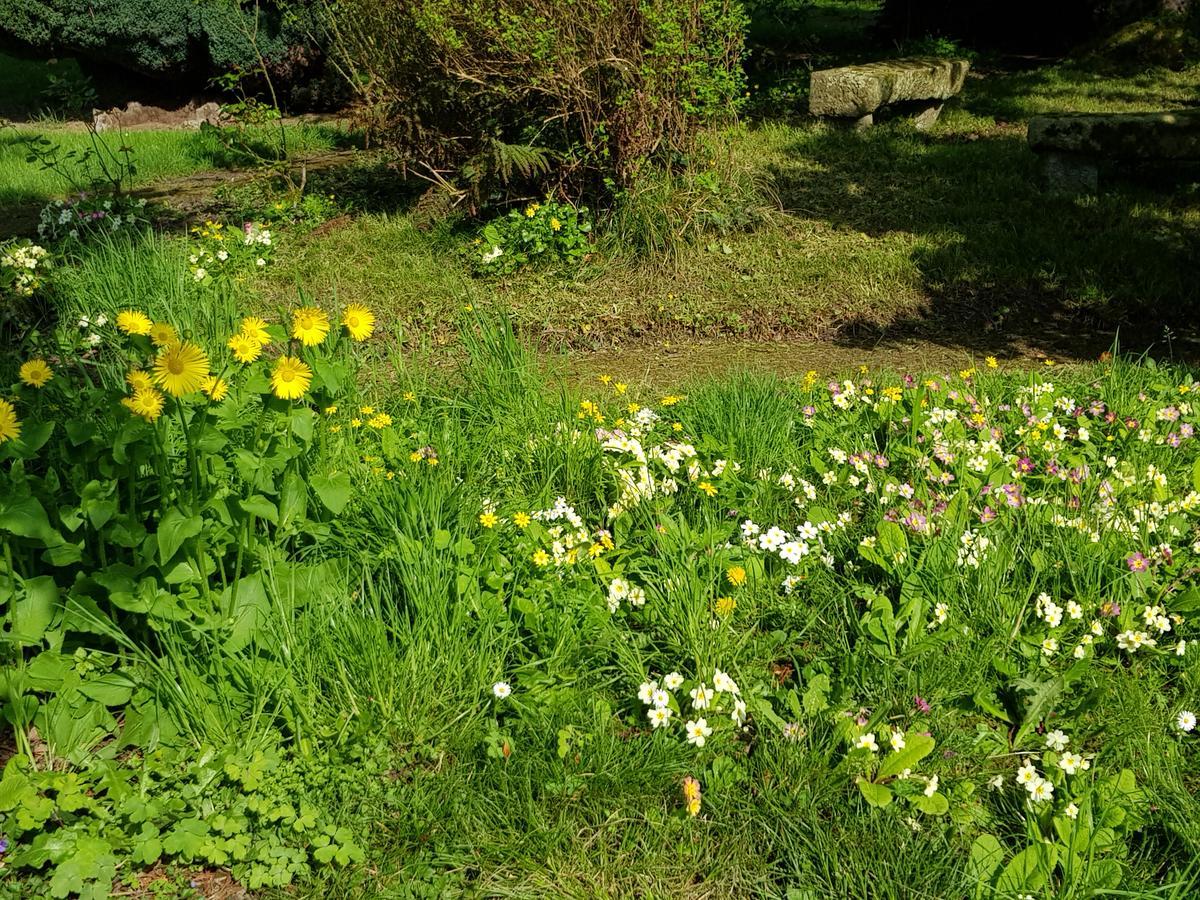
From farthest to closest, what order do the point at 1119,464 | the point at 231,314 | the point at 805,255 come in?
the point at 805,255 < the point at 231,314 < the point at 1119,464

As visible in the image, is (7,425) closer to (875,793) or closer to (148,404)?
(148,404)

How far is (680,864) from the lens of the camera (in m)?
2.09

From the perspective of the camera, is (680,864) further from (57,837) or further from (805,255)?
(805,255)

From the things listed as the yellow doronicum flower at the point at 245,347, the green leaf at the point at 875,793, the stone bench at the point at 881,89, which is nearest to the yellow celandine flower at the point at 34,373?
the yellow doronicum flower at the point at 245,347

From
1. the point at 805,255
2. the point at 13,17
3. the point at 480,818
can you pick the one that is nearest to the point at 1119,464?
the point at 480,818

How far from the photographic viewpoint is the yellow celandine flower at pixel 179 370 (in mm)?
2041

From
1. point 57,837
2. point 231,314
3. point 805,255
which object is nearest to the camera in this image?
point 57,837

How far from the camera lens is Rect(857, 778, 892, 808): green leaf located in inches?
83.0

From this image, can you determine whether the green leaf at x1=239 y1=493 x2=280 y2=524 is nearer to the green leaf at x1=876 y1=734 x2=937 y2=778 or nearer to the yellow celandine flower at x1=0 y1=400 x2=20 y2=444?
the yellow celandine flower at x1=0 y1=400 x2=20 y2=444

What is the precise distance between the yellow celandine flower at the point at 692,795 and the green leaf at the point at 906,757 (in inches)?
15.8

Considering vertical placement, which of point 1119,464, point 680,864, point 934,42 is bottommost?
point 680,864

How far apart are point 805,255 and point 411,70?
2.67 meters

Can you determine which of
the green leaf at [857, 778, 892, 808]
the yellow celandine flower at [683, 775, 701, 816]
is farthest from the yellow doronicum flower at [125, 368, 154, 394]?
the green leaf at [857, 778, 892, 808]

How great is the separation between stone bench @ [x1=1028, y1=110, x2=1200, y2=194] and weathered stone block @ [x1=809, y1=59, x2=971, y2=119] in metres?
1.84
